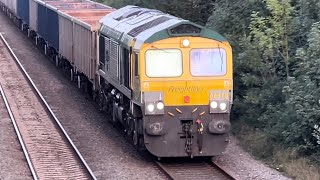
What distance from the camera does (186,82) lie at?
15.1 m

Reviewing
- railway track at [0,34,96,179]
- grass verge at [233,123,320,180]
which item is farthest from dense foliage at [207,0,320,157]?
railway track at [0,34,96,179]

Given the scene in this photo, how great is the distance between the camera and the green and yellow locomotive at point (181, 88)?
49.2 ft

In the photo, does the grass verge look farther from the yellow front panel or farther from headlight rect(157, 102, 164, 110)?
headlight rect(157, 102, 164, 110)

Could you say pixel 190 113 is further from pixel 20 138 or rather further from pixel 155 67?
pixel 20 138

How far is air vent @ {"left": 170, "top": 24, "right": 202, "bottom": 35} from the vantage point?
15.1 meters

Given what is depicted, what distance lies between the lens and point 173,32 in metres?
15.1

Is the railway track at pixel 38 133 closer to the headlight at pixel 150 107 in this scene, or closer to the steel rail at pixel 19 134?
the steel rail at pixel 19 134

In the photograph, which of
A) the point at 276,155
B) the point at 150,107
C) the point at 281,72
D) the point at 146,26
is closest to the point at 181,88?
the point at 150,107

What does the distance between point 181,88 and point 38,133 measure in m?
4.90

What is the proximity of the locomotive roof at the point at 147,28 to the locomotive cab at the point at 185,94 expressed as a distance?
13 cm

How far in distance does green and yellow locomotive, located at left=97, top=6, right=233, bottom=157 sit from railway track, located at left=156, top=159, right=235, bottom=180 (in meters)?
0.28

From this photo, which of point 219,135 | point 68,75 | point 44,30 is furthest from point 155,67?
point 44,30

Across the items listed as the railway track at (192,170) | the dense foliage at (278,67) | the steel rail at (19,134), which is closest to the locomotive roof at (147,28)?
the dense foliage at (278,67)

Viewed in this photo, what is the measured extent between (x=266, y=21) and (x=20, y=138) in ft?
20.7
